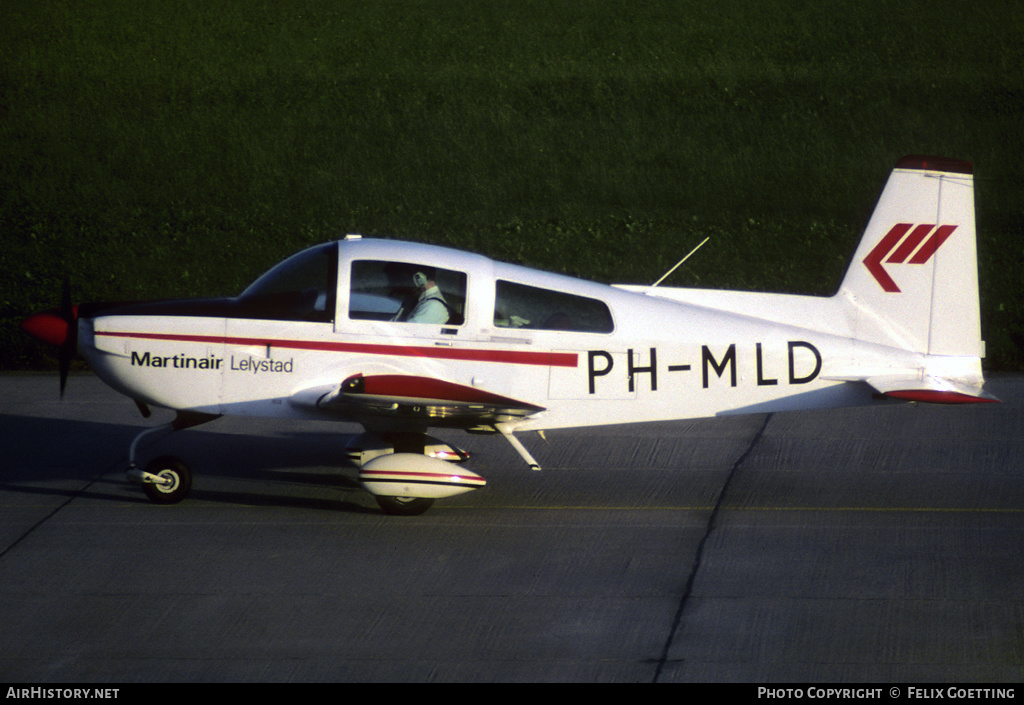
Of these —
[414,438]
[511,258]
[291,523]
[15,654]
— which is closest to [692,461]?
[414,438]

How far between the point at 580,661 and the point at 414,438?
321 centimetres

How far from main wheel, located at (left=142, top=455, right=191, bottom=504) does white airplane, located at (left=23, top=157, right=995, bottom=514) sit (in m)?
0.01

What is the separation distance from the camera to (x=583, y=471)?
10164 mm

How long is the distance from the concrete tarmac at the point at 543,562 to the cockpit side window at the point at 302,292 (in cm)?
151

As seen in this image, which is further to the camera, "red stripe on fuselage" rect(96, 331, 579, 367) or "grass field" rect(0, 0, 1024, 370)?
"grass field" rect(0, 0, 1024, 370)

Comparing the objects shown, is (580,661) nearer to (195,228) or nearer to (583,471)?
(583,471)

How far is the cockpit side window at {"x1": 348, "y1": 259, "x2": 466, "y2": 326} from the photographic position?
873 cm

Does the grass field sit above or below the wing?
above

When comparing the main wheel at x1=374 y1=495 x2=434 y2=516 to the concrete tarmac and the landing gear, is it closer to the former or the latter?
the concrete tarmac

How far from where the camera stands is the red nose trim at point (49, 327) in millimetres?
8742

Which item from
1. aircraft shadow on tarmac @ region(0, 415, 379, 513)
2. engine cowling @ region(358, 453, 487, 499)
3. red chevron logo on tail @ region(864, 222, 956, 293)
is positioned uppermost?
red chevron logo on tail @ region(864, 222, 956, 293)

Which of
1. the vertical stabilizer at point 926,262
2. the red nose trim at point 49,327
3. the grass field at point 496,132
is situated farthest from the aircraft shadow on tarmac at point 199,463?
the grass field at point 496,132

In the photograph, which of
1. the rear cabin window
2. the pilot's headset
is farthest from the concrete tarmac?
A: the pilot's headset

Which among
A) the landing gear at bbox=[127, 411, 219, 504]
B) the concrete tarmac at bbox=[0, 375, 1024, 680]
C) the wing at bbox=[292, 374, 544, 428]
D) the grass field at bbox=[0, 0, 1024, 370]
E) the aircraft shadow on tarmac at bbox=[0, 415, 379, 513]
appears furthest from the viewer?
the grass field at bbox=[0, 0, 1024, 370]
